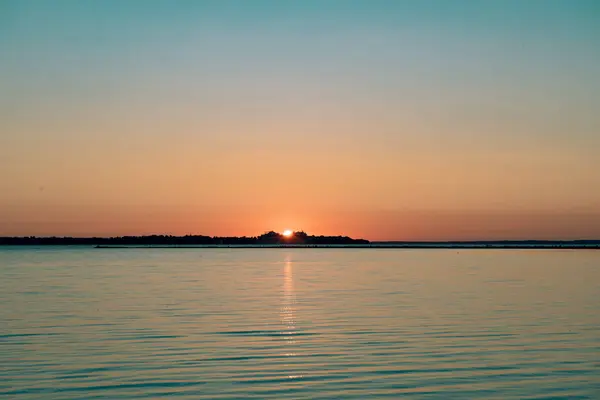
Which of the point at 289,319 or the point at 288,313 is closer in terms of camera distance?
the point at 289,319

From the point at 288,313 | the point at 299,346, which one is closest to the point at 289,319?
the point at 288,313

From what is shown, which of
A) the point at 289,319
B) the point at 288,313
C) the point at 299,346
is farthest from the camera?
the point at 288,313

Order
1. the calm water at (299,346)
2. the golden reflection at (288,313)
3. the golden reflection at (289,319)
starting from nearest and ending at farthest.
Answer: the calm water at (299,346) → the golden reflection at (289,319) → the golden reflection at (288,313)

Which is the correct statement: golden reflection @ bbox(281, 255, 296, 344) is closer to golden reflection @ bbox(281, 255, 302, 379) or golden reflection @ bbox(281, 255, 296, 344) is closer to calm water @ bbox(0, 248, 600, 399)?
golden reflection @ bbox(281, 255, 302, 379)

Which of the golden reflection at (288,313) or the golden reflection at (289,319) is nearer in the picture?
the golden reflection at (289,319)

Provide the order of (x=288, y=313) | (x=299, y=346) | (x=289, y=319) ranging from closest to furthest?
(x=299, y=346) → (x=289, y=319) → (x=288, y=313)

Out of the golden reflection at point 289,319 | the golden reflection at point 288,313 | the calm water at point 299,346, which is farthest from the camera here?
the golden reflection at point 288,313

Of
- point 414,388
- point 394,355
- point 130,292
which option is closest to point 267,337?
point 394,355

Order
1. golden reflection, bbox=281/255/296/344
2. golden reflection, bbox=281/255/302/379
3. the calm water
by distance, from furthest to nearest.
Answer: golden reflection, bbox=281/255/296/344 < golden reflection, bbox=281/255/302/379 < the calm water

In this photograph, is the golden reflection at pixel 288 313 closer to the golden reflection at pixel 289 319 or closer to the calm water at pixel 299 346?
A: the golden reflection at pixel 289 319

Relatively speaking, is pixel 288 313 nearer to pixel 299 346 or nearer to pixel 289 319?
pixel 289 319

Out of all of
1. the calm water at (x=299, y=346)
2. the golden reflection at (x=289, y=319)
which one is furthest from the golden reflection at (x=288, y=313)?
the calm water at (x=299, y=346)

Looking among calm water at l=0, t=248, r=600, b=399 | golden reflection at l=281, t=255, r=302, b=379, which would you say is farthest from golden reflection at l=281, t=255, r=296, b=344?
calm water at l=0, t=248, r=600, b=399

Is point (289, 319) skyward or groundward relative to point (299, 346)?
skyward
